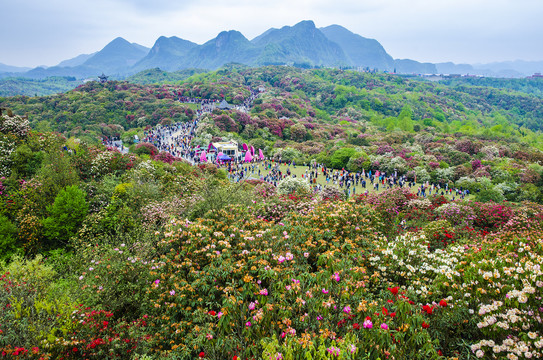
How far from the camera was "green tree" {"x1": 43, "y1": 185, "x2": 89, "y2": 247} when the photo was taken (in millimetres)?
12666

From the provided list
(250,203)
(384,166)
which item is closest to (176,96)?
(384,166)

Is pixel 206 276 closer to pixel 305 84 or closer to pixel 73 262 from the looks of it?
pixel 73 262

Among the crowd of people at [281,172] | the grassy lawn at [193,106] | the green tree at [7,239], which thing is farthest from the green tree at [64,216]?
the grassy lawn at [193,106]

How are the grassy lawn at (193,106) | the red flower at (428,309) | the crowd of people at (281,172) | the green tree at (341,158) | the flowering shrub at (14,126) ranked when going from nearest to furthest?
the red flower at (428,309) → the flowering shrub at (14,126) → the crowd of people at (281,172) → the green tree at (341,158) → the grassy lawn at (193,106)

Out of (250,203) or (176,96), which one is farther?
(176,96)

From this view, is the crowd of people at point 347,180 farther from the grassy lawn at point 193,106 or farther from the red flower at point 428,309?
the grassy lawn at point 193,106

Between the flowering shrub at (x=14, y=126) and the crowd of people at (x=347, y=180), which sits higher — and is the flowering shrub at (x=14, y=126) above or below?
above

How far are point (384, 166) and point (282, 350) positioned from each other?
1261 inches

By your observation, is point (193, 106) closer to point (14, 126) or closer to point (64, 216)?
point (14, 126)

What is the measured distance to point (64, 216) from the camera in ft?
42.1

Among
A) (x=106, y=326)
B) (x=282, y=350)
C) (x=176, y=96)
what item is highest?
(x=176, y=96)

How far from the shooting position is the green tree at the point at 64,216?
12.7 meters

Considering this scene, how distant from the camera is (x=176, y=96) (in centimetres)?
8206

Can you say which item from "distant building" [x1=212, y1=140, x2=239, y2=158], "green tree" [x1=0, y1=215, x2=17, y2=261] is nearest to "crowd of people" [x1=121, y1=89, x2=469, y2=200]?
"distant building" [x1=212, y1=140, x2=239, y2=158]
